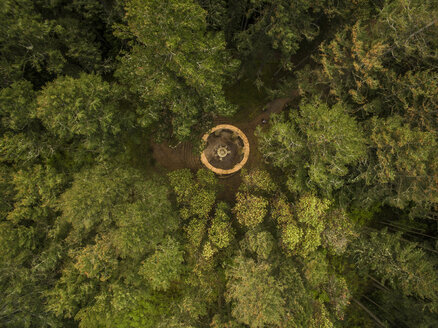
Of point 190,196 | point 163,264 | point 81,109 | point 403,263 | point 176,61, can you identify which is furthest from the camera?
point 190,196

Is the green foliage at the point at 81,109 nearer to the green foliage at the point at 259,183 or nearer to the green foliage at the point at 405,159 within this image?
the green foliage at the point at 259,183

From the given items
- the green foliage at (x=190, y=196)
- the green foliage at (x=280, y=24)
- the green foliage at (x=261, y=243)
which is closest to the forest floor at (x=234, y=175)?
the green foliage at (x=190, y=196)

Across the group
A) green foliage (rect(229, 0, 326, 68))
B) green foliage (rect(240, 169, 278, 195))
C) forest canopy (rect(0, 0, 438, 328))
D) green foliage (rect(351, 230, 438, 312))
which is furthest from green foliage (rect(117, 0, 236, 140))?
green foliage (rect(351, 230, 438, 312))

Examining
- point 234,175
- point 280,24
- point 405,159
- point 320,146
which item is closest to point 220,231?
point 234,175

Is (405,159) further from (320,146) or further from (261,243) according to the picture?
(261,243)

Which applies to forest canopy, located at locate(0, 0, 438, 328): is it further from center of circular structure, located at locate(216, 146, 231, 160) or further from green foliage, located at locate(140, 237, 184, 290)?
center of circular structure, located at locate(216, 146, 231, 160)

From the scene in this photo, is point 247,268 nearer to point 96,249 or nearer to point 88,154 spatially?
point 96,249
